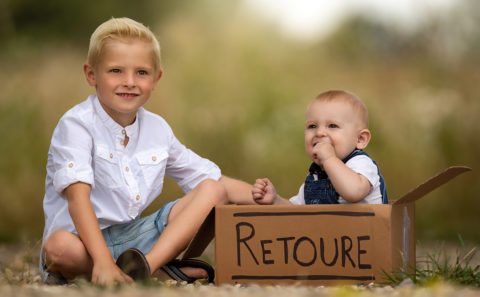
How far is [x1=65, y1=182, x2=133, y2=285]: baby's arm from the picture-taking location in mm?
2025

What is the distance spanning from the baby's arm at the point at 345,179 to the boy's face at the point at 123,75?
731mm

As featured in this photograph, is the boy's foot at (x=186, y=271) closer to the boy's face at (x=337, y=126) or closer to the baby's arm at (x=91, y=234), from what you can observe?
the baby's arm at (x=91, y=234)

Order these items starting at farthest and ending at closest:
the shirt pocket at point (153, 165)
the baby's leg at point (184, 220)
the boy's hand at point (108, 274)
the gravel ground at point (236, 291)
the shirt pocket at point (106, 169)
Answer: the shirt pocket at point (153, 165) → the shirt pocket at point (106, 169) → the baby's leg at point (184, 220) → the boy's hand at point (108, 274) → the gravel ground at point (236, 291)

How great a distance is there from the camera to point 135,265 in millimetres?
2082

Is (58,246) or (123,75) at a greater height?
(123,75)

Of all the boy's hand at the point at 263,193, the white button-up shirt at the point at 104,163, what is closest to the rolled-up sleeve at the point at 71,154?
the white button-up shirt at the point at 104,163

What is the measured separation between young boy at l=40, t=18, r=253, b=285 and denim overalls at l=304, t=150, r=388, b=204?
0.33 meters

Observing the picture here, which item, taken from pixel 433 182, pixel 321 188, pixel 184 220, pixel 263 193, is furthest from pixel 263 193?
pixel 433 182

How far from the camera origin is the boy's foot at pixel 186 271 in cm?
237

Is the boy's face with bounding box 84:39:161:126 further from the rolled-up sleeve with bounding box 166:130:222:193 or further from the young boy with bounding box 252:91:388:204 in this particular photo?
the young boy with bounding box 252:91:388:204

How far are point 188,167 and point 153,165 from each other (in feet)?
0.73

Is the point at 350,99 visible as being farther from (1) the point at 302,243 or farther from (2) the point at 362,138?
(1) the point at 302,243

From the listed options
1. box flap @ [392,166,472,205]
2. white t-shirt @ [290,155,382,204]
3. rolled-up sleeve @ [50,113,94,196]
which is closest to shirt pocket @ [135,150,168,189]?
rolled-up sleeve @ [50,113,94,196]

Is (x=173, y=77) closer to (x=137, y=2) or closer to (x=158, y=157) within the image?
(x=137, y=2)
